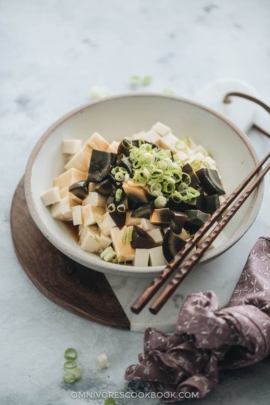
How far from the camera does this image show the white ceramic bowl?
2754mm

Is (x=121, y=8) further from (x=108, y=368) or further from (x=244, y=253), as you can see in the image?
(x=108, y=368)

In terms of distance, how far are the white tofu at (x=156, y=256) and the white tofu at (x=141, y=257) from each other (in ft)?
0.07

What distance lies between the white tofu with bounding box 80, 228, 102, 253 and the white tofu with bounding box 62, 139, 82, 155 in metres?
0.55

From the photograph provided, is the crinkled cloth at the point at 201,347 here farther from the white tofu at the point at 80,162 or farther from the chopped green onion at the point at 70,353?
the white tofu at the point at 80,162

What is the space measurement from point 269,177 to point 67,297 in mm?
1479

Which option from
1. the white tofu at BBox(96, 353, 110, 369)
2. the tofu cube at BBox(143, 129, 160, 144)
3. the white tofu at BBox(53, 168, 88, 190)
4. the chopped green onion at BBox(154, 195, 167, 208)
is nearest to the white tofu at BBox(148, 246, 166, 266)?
the chopped green onion at BBox(154, 195, 167, 208)

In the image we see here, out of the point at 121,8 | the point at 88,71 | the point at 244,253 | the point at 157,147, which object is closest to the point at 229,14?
the point at 121,8

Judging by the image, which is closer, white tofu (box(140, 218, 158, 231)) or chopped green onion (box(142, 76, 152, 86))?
white tofu (box(140, 218, 158, 231))

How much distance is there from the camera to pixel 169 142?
3.05m

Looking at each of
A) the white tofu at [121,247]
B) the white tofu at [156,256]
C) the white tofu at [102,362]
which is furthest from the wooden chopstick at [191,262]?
the white tofu at [102,362]

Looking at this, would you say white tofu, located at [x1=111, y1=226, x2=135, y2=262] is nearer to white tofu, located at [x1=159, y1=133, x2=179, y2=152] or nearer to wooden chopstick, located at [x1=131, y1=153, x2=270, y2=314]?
wooden chopstick, located at [x1=131, y1=153, x2=270, y2=314]

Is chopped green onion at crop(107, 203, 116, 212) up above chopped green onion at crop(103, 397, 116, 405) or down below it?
above

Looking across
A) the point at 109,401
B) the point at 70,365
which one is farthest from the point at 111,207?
the point at 109,401

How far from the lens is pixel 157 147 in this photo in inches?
117
